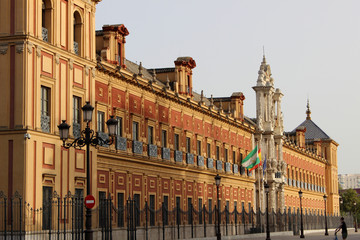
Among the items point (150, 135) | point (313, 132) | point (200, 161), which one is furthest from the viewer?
point (313, 132)

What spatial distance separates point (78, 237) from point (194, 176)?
22.0 meters

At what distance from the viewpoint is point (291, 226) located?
2466 inches

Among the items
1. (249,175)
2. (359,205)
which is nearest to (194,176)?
(249,175)

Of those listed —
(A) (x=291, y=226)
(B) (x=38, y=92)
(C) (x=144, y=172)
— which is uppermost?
(B) (x=38, y=92)

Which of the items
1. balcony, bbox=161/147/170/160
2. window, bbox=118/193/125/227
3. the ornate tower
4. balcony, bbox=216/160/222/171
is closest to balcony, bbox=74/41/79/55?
window, bbox=118/193/125/227

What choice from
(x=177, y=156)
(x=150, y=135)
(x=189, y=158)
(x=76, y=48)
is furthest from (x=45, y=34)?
(x=189, y=158)

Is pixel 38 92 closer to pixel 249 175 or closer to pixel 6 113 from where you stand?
pixel 6 113

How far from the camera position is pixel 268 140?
6519 centimetres

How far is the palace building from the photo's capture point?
88.1ft

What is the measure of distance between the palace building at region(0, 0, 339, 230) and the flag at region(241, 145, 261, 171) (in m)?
1.00

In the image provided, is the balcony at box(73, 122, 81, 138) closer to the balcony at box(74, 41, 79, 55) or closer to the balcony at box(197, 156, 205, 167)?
the balcony at box(74, 41, 79, 55)

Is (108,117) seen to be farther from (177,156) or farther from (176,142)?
(176,142)

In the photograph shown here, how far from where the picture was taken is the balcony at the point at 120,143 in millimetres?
35531

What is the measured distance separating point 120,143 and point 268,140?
31.4 m
